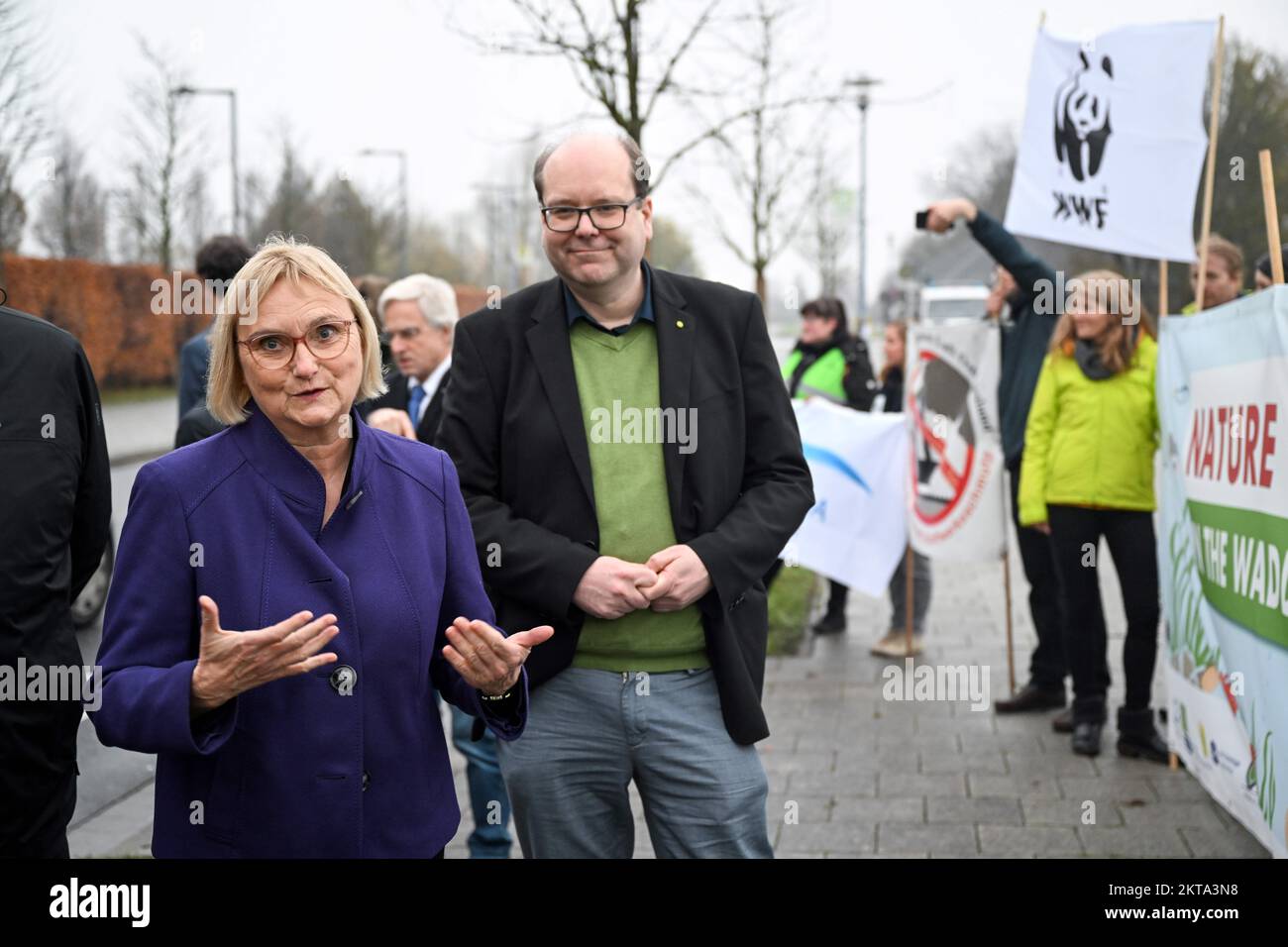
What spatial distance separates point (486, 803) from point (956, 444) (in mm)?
4305

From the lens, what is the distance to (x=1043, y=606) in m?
7.32

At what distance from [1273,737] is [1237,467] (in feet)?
3.06

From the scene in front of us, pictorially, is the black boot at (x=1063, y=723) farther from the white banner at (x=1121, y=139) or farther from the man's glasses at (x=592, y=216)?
the man's glasses at (x=592, y=216)

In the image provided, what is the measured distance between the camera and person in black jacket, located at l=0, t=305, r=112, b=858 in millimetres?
3057

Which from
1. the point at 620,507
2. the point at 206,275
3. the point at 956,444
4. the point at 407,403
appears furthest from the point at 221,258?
the point at 956,444

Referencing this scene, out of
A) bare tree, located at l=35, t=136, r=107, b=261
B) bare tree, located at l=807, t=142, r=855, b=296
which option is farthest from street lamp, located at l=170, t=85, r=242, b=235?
bare tree, located at l=807, t=142, r=855, b=296

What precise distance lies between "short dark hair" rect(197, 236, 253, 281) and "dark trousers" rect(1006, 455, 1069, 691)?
4.01 metres

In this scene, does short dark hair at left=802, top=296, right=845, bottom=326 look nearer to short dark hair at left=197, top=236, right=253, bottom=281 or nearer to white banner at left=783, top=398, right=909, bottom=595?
white banner at left=783, top=398, right=909, bottom=595

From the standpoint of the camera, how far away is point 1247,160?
26.6 m

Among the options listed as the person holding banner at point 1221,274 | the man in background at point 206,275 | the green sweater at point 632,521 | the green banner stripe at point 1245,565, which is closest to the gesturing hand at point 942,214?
the person holding banner at point 1221,274

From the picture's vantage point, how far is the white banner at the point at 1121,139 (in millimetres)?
6148
